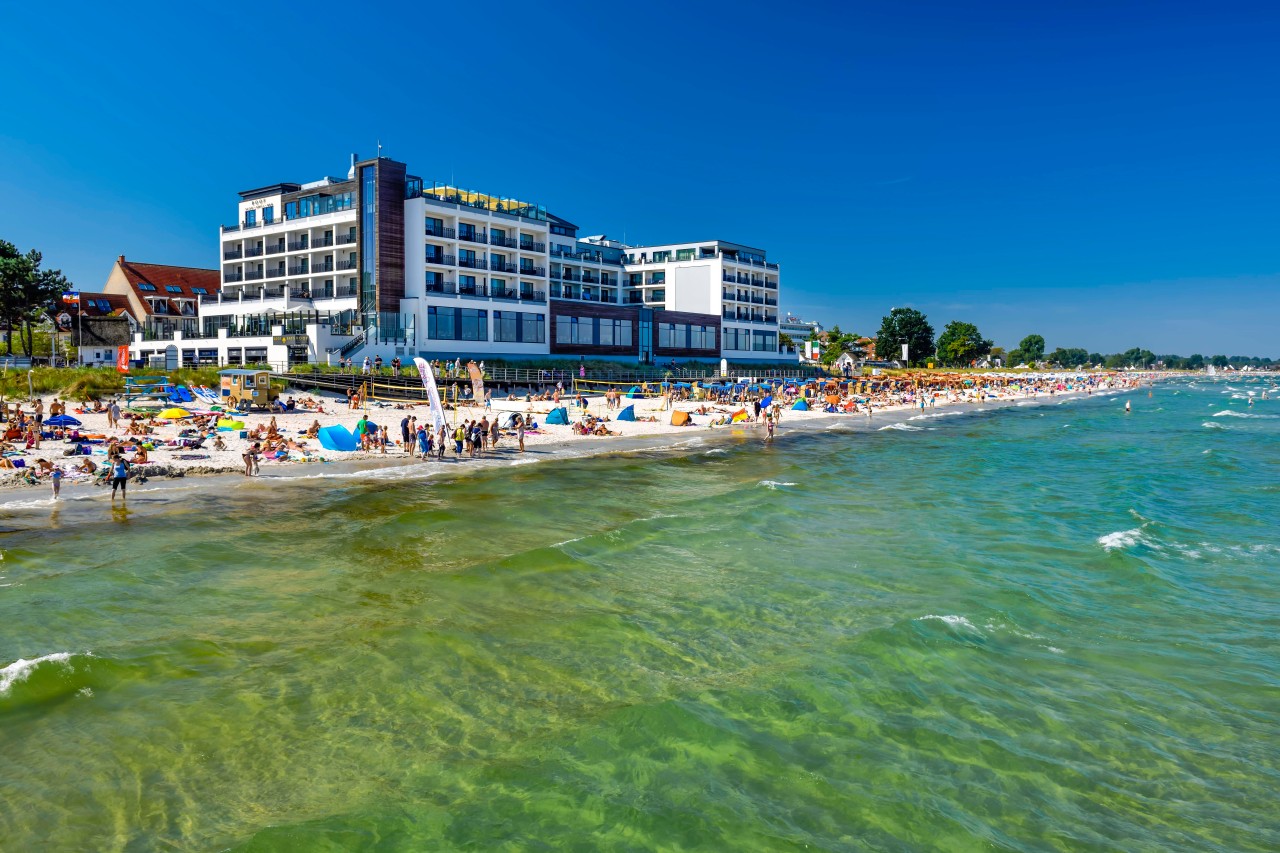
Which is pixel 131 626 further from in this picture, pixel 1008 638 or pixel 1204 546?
pixel 1204 546

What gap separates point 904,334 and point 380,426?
131 meters

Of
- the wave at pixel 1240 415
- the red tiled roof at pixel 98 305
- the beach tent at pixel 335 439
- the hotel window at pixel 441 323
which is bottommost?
the wave at pixel 1240 415

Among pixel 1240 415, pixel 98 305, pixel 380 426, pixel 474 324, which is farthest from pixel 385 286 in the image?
pixel 1240 415

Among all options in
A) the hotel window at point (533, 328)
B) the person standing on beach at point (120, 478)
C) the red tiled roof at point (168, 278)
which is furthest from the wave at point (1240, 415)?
the red tiled roof at point (168, 278)

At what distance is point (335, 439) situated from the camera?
3156 cm

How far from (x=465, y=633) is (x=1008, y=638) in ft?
30.3

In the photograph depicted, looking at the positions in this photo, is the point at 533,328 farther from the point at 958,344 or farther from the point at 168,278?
the point at 958,344

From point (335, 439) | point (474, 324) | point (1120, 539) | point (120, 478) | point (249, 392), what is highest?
point (474, 324)

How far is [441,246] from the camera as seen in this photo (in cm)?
6219

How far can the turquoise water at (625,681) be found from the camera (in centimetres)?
779

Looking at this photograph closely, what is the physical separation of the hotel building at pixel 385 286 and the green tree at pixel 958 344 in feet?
371

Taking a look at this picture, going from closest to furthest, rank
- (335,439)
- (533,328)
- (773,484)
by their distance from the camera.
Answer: (773,484) < (335,439) < (533,328)

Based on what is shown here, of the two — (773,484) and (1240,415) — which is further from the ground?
(1240,415)

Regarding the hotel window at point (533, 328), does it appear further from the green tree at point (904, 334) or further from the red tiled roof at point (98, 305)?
the green tree at point (904, 334)
